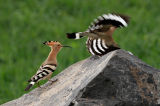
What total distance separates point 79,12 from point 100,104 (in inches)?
267

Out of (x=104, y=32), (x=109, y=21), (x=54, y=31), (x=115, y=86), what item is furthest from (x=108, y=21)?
(x=54, y=31)

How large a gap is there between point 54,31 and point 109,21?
17.5 feet

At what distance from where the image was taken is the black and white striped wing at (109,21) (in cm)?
463

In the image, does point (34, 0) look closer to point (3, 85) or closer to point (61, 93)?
point (3, 85)

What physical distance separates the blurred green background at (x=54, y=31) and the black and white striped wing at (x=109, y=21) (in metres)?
3.03

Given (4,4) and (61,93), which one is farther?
(4,4)

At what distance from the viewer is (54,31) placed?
9.98m

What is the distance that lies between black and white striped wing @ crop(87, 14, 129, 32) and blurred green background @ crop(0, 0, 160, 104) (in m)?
3.03

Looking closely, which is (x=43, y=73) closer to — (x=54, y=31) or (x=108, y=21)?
(x=108, y=21)

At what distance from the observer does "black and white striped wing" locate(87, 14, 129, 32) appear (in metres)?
4.63

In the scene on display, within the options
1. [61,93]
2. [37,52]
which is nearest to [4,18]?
[37,52]

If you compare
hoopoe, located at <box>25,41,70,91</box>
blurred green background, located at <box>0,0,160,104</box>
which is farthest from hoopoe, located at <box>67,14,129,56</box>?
blurred green background, located at <box>0,0,160,104</box>

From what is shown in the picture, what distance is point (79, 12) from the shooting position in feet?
35.2

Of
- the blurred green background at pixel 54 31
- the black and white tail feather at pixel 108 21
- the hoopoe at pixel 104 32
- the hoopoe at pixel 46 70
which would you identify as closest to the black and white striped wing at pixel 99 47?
the hoopoe at pixel 104 32
